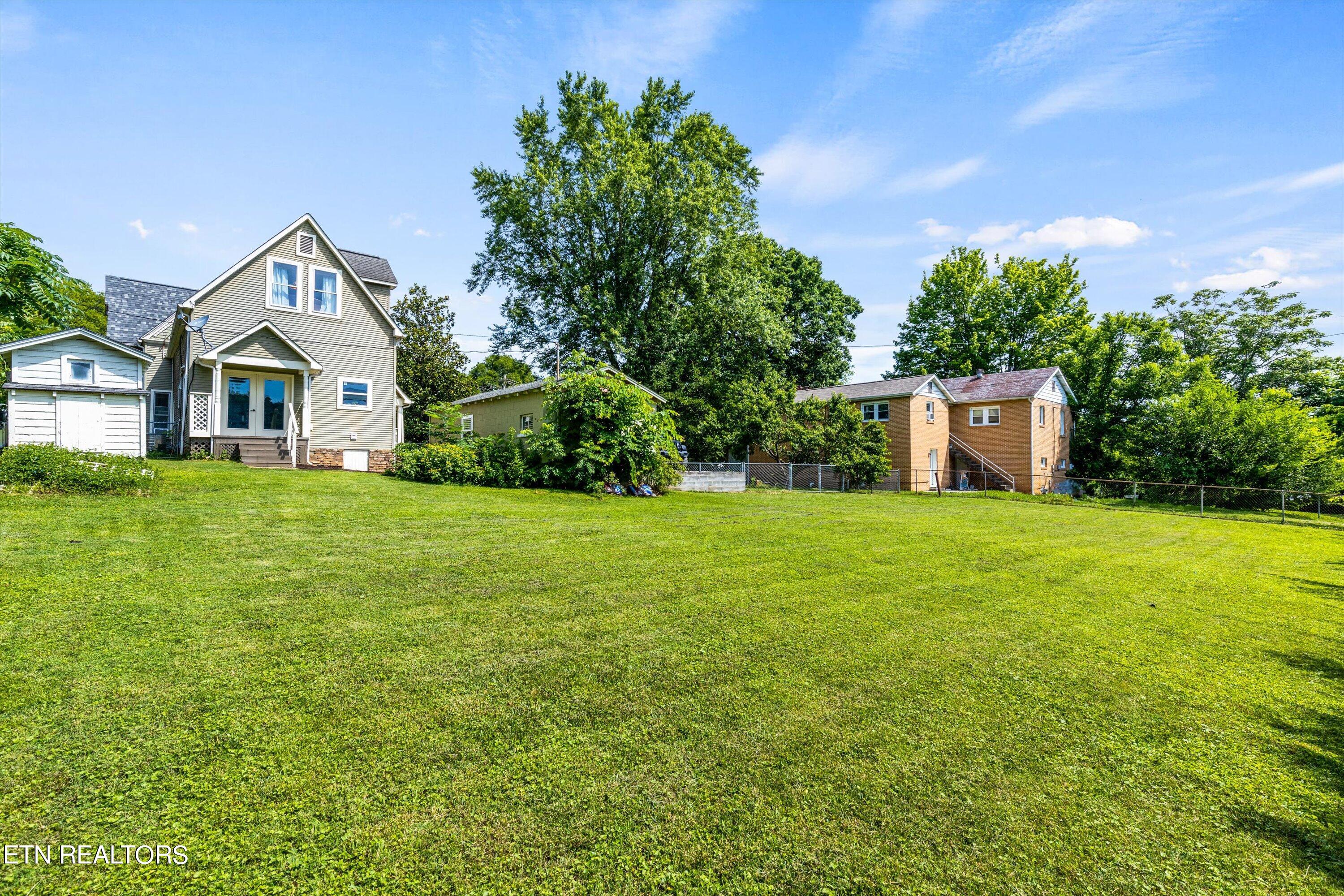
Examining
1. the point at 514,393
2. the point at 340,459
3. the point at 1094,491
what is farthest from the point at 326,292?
the point at 1094,491

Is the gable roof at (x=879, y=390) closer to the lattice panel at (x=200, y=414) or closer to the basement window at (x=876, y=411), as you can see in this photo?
the basement window at (x=876, y=411)

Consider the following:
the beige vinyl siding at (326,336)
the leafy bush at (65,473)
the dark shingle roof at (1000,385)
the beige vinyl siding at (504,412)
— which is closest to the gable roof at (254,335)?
the beige vinyl siding at (326,336)

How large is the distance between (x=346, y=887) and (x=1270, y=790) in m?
4.36

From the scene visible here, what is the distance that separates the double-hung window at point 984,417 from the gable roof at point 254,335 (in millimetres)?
30149

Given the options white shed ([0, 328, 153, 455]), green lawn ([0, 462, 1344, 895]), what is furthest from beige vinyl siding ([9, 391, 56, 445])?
green lawn ([0, 462, 1344, 895])

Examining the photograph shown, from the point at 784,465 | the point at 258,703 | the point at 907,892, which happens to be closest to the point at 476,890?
the point at 907,892

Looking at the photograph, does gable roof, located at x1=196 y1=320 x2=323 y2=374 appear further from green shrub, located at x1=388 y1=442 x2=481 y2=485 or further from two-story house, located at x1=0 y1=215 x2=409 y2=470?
green shrub, located at x1=388 y1=442 x2=481 y2=485

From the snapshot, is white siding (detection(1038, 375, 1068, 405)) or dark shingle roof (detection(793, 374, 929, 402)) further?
white siding (detection(1038, 375, 1068, 405))

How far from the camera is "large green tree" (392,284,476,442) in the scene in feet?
89.7

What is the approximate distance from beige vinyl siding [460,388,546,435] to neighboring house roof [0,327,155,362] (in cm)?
1037

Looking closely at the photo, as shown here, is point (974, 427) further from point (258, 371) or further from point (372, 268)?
point (258, 371)

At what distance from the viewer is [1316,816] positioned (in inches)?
108

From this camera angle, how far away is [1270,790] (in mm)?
2947

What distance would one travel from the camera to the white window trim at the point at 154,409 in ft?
62.9
